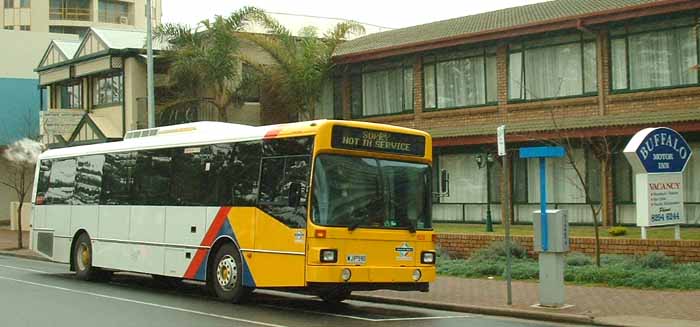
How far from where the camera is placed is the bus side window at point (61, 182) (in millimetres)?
21312

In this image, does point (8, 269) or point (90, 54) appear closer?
point (8, 269)

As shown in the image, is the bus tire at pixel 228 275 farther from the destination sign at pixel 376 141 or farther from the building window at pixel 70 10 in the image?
the building window at pixel 70 10

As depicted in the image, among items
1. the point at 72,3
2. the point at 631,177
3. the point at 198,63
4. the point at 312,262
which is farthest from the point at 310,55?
the point at 72,3

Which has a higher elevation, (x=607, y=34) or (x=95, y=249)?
(x=607, y=34)

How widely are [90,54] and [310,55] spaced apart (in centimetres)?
1091

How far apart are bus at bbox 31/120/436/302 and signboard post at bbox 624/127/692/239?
21.4 ft

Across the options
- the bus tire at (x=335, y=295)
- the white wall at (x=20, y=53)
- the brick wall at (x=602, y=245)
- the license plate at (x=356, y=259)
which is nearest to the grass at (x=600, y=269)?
the brick wall at (x=602, y=245)

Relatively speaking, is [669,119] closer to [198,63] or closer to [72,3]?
[198,63]

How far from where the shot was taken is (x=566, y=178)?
1050 inches

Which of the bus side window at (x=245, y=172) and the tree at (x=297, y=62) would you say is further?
the tree at (x=297, y=62)

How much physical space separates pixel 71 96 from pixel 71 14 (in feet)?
115

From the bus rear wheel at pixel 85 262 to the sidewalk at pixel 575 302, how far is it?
6495 millimetres

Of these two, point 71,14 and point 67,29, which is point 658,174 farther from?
point 71,14

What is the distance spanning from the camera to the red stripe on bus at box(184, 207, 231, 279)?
1588cm
